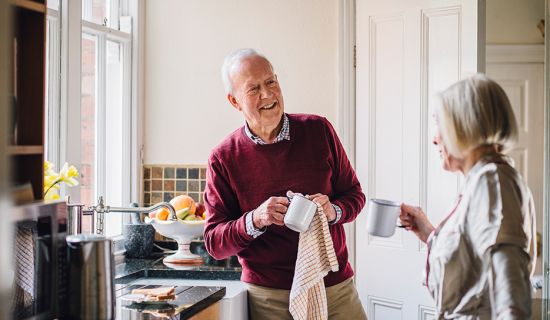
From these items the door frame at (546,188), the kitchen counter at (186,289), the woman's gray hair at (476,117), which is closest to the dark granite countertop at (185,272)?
the kitchen counter at (186,289)

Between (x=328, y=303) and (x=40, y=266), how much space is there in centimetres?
103

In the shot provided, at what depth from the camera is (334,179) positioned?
258 cm

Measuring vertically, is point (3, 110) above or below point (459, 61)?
below

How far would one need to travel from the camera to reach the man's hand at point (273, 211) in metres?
2.27

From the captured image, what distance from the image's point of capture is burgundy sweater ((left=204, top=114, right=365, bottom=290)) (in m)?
2.46

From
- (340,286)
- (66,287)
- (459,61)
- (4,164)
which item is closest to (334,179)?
(340,286)

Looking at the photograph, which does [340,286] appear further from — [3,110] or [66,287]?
[3,110]

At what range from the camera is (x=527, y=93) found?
514cm

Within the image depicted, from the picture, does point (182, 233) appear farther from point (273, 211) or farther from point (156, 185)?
point (273, 211)

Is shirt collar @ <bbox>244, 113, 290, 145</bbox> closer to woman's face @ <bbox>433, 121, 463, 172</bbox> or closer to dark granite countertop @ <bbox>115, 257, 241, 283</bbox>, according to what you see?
dark granite countertop @ <bbox>115, 257, 241, 283</bbox>

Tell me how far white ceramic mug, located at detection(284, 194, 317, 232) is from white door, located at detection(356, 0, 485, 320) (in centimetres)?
105

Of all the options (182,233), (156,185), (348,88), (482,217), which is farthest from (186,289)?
(482,217)

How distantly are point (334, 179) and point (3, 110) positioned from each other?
6.10ft

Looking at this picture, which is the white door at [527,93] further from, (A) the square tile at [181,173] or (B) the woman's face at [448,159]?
(B) the woman's face at [448,159]
